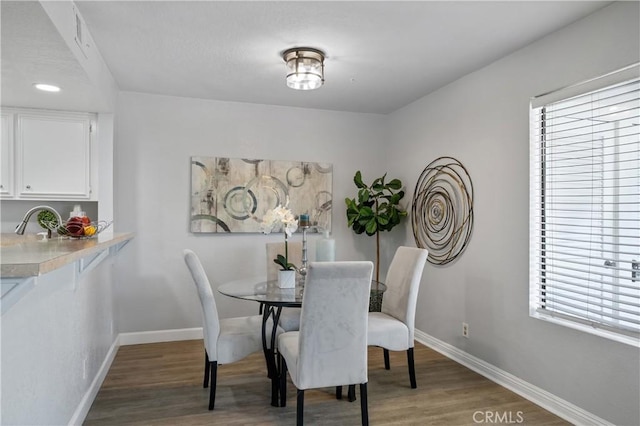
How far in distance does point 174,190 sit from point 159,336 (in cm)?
150

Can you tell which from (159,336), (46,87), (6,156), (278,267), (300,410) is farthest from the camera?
(159,336)

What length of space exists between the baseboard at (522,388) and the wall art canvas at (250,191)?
1882 millimetres

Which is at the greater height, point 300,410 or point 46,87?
point 46,87

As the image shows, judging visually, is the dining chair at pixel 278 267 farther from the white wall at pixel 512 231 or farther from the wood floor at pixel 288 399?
the white wall at pixel 512 231

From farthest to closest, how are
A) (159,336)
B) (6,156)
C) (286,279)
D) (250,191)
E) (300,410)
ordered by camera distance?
1. (250,191)
2. (159,336)
3. (6,156)
4. (286,279)
5. (300,410)

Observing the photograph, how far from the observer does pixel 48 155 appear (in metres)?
3.44

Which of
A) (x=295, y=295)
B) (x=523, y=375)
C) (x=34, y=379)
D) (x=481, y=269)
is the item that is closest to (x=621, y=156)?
(x=481, y=269)

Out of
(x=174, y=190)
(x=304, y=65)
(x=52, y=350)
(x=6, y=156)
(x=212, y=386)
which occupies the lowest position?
(x=212, y=386)

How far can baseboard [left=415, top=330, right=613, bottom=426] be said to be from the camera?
8.45ft

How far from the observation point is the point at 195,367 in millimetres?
3533

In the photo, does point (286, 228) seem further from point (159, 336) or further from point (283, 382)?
point (159, 336)

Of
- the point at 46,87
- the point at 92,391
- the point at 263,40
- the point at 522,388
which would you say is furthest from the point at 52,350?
the point at 522,388

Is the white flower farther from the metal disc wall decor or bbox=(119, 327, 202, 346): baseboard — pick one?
bbox=(119, 327, 202, 346): baseboard

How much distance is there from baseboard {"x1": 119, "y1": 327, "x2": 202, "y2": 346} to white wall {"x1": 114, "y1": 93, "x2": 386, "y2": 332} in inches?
1.9
